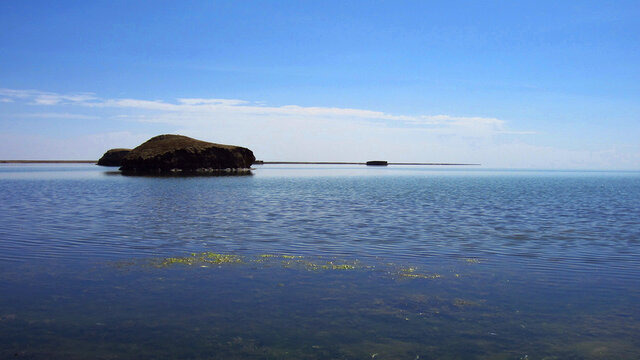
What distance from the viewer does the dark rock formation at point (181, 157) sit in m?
150

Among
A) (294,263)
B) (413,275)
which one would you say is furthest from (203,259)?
(413,275)

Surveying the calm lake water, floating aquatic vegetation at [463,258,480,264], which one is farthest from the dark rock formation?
floating aquatic vegetation at [463,258,480,264]

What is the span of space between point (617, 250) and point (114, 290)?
19.4 meters

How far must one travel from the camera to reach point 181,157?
154 metres

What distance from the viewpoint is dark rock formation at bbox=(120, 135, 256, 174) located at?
5906 inches

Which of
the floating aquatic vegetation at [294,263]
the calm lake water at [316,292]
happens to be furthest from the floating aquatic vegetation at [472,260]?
the floating aquatic vegetation at [294,263]

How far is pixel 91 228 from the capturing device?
26562mm

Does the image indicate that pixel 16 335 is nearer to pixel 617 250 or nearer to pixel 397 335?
pixel 397 335

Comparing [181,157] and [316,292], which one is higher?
[181,157]

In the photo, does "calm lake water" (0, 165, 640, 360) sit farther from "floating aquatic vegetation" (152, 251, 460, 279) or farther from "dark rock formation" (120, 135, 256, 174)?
"dark rock formation" (120, 135, 256, 174)

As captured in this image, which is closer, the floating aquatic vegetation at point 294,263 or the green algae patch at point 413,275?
the green algae patch at point 413,275

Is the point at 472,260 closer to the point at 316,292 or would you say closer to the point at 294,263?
the point at 294,263

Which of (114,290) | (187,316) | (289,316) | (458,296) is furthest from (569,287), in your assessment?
(114,290)

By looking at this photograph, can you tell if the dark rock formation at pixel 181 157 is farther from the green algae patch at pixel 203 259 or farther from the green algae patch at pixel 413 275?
the green algae patch at pixel 413 275
